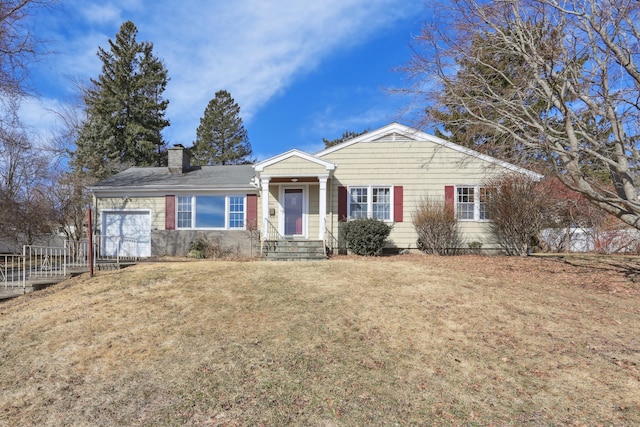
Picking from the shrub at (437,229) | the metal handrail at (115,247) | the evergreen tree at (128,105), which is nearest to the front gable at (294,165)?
the shrub at (437,229)

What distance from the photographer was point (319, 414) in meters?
3.36

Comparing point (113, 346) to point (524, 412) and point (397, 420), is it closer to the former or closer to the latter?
point (397, 420)

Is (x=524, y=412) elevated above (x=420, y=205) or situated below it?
below

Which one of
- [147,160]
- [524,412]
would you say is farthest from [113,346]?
[147,160]

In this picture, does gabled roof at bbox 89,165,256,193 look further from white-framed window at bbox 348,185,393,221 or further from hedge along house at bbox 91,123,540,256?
white-framed window at bbox 348,185,393,221

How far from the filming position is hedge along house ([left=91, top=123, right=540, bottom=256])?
42.8 feet

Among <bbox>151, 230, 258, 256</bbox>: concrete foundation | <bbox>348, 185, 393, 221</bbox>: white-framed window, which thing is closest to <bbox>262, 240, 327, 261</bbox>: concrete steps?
<bbox>151, 230, 258, 256</bbox>: concrete foundation

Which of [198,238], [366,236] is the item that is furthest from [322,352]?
[198,238]

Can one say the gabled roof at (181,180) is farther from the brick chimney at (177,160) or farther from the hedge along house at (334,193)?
the brick chimney at (177,160)

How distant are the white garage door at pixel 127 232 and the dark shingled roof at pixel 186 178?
1.23 m

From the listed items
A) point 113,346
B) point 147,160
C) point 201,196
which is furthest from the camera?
point 147,160

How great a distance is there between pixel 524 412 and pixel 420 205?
33.3 ft

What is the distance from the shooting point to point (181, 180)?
15266 millimetres

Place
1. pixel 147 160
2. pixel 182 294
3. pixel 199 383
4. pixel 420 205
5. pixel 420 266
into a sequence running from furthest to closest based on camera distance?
pixel 147 160
pixel 420 205
pixel 420 266
pixel 182 294
pixel 199 383
